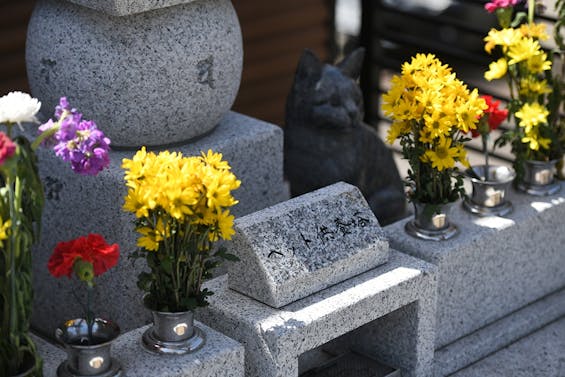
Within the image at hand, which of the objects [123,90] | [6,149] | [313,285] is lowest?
[313,285]

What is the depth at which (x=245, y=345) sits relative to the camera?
3842mm

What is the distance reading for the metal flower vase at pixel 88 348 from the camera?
Answer: 134 inches

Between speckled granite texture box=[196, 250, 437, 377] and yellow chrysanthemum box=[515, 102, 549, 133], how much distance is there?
99 centimetres

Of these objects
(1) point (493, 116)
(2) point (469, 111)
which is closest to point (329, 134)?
(1) point (493, 116)

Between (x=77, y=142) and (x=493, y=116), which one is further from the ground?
(x=77, y=142)

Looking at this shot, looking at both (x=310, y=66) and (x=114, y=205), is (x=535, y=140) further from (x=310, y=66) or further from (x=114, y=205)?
(x=114, y=205)

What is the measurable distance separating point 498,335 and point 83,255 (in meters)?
2.19

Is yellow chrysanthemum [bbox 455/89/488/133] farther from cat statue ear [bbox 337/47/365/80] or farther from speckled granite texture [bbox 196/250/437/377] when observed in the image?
cat statue ear [bbox 337/47/365/80]

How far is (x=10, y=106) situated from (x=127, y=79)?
1.18 meters

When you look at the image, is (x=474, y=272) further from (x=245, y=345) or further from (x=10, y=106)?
(x=10, y=106)

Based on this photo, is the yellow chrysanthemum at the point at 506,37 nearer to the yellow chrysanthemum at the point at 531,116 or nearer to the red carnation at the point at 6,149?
the yellow chrysanthemum at the point at 531,116

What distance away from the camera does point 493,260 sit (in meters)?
4.73

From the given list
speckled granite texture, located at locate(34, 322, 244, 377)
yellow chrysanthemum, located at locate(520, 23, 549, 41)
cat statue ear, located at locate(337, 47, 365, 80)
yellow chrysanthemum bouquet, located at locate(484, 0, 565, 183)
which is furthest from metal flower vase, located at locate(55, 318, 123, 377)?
yellow chrysanthemum, located at locate(520, 23, 549, 41)

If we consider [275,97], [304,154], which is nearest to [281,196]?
[304,154]
